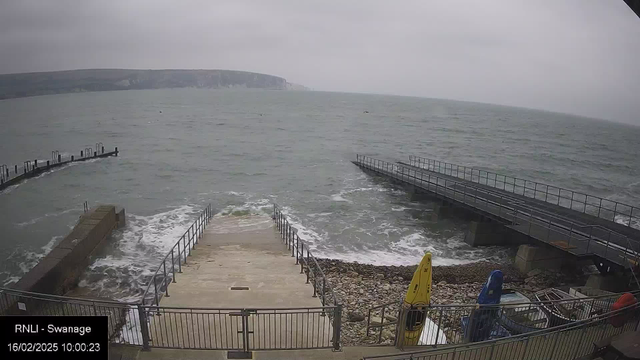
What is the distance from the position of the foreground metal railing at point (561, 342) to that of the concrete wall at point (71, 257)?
13.5m

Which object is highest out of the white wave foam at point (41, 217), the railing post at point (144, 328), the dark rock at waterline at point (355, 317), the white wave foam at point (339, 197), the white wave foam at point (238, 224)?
the railing post at point (144, 328)

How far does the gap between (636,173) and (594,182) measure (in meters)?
14.1

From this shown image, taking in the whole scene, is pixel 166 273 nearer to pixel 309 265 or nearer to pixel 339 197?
pixel 309 265

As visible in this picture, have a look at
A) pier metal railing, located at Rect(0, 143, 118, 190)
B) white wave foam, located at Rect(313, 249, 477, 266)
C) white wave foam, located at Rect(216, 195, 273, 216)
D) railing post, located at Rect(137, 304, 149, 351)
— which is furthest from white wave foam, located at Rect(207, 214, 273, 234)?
pier metal railing, located at Rect(0, 143, 118, 190)

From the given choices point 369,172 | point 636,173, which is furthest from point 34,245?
point 636,173

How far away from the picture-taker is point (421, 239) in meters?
22.8

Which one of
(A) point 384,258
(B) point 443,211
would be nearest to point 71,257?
(A) point 384,258

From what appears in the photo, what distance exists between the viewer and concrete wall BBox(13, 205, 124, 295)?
14.1 metres

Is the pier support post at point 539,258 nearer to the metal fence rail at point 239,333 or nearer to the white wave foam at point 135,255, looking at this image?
the metal fence rail at point 239,333

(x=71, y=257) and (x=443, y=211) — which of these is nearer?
(x=71, y=257)

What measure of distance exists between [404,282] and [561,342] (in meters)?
9.12

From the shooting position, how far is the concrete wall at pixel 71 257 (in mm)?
14095

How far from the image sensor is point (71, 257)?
16.3 m

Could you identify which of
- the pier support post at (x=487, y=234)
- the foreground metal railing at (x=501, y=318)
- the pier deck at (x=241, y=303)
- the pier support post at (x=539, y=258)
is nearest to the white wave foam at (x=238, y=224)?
the pier deck at (x=241, y=303)
